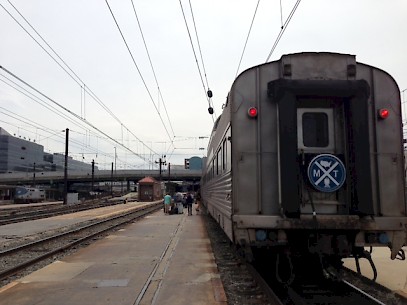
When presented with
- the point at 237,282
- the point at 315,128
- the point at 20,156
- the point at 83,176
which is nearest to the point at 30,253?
the point at 237,282

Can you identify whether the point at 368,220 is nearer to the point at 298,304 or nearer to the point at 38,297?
the point at 298,304

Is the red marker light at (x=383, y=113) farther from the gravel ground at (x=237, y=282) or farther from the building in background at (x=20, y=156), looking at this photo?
the building in background at (x=20, y=156)

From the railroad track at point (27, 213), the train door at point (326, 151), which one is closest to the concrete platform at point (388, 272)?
the train door at point (326, 151)

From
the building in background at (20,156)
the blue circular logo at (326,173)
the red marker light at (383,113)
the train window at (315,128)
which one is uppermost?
the building in background at (20,156)

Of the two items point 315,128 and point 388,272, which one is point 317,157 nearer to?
point 315,128

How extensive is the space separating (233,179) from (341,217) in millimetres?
1637

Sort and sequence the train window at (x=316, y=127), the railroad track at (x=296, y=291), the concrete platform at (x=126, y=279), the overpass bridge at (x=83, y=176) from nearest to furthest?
1. the railroad track at (x=296, y=291)
2. the concrete platform at (x=126, y=279)
3. the train window at (x=316, y=127)
4. the overpass bridge at (x=83, y=176)

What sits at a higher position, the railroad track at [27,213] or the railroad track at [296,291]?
the railroad track at [27,213]

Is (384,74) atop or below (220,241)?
atop

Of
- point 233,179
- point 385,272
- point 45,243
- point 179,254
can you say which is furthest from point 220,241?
point 233,179

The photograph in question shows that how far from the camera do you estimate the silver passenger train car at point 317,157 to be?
20.0 ft

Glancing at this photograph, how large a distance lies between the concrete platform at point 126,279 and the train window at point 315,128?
109 inches

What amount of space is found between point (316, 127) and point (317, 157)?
62 centimetres

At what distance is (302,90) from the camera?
6340mm
